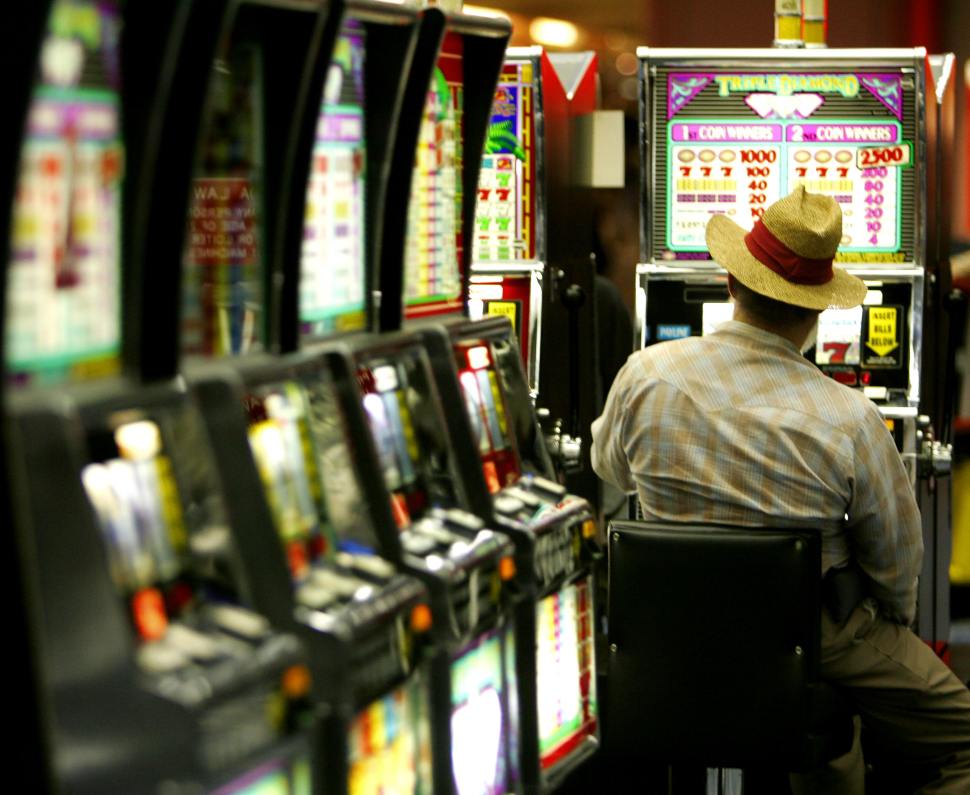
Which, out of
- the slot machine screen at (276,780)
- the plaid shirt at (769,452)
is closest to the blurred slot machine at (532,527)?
the plaid shirt at (769,452)

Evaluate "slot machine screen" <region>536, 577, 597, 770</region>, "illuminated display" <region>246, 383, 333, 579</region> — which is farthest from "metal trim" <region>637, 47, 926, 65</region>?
"illuminated display" <region>246, 383, 333, 579</region>

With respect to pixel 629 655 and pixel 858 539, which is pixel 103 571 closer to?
pixel 629 655

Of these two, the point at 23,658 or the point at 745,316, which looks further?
the point at 745,316

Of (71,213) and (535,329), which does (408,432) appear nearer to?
(71,213)

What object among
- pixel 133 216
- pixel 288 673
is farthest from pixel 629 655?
pixel 133 216

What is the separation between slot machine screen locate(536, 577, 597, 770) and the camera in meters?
3.03

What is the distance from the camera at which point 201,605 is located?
1.96 metres

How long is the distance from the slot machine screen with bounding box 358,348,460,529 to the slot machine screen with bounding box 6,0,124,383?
2.27ft

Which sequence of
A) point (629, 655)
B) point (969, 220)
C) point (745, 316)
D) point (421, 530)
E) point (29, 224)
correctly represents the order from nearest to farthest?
point (29, 224) → point (421, 530) → point (629, 655) → point (745, 316) → point (969, 220)

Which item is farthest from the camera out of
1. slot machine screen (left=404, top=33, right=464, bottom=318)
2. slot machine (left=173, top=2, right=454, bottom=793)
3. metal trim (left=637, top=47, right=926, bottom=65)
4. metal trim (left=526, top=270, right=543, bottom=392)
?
metal trim (left=526, top=270, right=543, bottom=392)

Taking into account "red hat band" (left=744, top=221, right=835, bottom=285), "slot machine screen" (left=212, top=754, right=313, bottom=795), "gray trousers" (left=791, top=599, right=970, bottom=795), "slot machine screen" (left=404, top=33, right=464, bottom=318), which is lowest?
"gray trousers" (left=791, top=599, right=970, bottom=795)

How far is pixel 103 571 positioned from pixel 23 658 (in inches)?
5.2

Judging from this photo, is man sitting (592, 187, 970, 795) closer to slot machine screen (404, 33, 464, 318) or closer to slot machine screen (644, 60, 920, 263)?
slot machine screen (404, 33, 464, 318)

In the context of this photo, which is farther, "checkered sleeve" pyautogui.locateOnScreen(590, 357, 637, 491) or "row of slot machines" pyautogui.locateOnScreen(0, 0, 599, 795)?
"checkered sleeve" pyautogui.locateOnScreen(590, 357, 637, 491)
